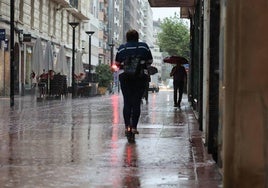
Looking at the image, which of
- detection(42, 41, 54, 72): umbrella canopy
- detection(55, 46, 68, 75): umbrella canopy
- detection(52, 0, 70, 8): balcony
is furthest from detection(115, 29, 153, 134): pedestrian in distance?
detection(52, 0, 70, 8): balcony

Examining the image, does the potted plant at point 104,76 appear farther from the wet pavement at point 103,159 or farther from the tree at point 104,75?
the wet pavement at point 103,159

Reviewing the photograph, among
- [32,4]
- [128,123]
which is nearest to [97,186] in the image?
[128,123]

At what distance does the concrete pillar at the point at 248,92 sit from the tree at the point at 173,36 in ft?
232

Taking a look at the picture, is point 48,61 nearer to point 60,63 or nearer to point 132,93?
point 60,63

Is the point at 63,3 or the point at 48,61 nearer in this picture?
the point at 48,61

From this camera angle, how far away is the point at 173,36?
7762cm

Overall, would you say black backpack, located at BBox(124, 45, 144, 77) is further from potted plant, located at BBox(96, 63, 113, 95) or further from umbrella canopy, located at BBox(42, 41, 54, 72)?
potted plant, located at BBox(96, 63, 113, 95)

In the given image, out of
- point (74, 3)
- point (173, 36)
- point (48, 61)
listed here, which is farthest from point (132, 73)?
point (173, 36)

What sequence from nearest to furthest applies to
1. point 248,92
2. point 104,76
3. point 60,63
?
point 248,92 → point 60,63 → point 104,76

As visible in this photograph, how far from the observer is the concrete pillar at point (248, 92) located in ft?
15.0

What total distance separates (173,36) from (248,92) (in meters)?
73.6

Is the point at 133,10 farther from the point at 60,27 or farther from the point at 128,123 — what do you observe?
the point at 128,123

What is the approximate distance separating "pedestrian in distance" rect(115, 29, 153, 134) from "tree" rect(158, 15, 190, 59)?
65693mm

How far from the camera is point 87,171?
661cm
